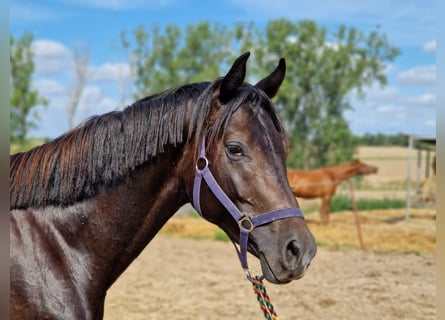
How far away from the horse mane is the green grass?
1837cm

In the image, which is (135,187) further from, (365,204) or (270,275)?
(365,204)

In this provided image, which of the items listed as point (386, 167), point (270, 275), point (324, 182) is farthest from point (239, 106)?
point (386, 167)

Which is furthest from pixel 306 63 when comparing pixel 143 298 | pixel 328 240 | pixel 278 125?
pixel 278 125

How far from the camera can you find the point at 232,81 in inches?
90.0

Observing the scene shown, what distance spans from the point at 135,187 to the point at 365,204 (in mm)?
19372

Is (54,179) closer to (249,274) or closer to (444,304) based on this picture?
(249,274)

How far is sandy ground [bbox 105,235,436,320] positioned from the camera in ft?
20.5

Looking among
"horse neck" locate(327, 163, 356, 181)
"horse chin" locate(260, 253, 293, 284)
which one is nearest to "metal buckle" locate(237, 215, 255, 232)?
"horse chin" locate(260, 253, 293, 284)

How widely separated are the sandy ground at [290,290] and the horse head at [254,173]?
4203 mm

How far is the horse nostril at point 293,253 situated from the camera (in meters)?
2.07

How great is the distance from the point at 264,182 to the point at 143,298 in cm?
545

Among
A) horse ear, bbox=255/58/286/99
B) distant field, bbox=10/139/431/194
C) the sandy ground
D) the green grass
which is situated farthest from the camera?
distant field, bbox=10/139/431/194

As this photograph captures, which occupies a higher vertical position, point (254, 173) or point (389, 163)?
point (254, 173)

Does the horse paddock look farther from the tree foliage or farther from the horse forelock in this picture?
the tree foliage
